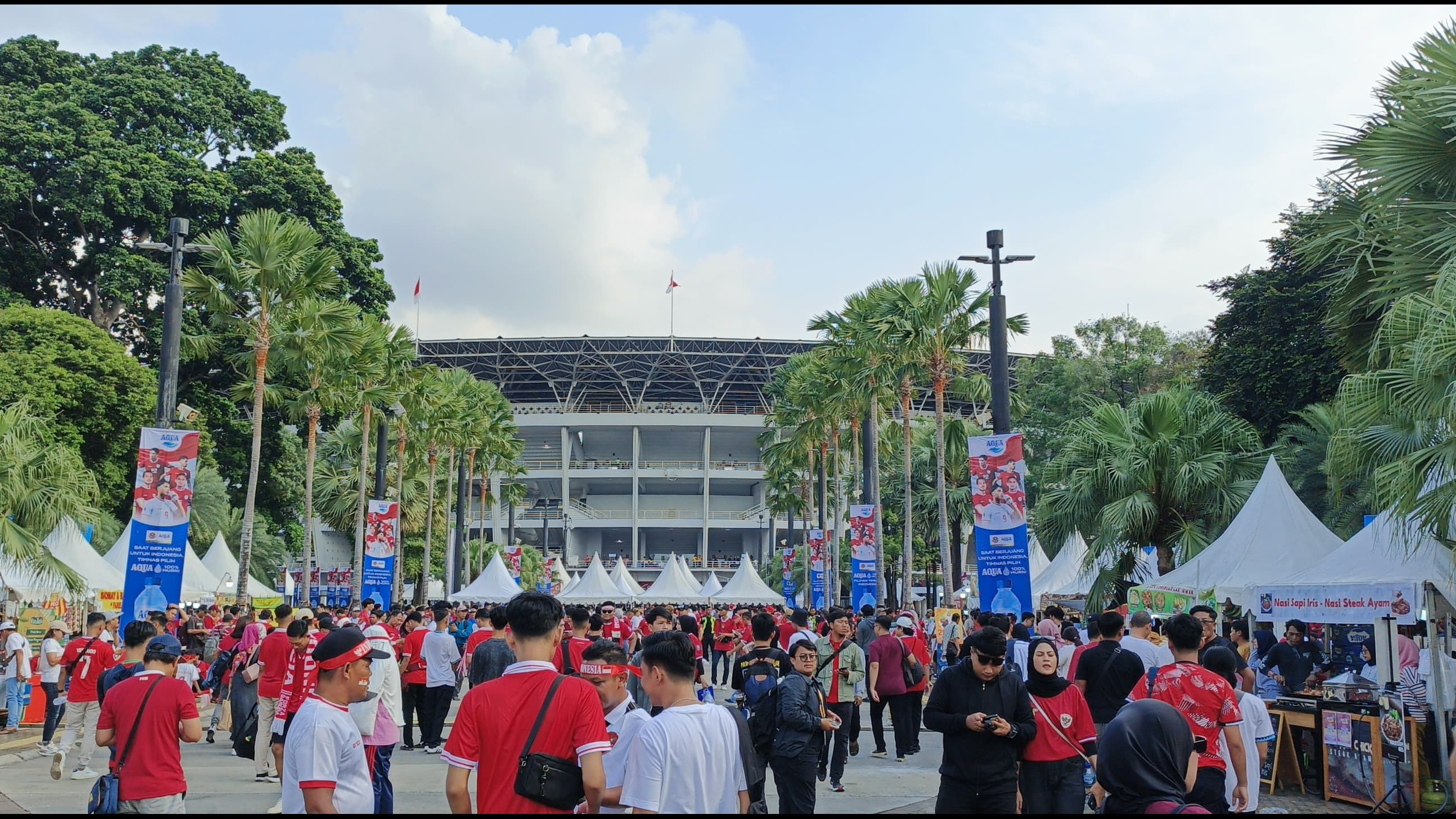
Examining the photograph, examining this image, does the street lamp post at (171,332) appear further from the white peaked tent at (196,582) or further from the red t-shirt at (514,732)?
the white peaked tent at (196,582)

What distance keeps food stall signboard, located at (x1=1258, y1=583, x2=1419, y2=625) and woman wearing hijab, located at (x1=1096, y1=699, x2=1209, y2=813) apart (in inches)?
336

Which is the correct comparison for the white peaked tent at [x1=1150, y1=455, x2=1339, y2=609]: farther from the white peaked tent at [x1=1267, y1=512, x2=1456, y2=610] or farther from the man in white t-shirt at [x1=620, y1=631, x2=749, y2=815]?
the man in white t-shirt at [x1=620, y1=631, x2=749, y2=815]

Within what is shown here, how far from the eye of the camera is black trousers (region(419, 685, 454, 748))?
14047mm

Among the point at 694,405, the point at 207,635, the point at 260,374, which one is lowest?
the point at 207,635

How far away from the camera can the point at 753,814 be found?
4.98m

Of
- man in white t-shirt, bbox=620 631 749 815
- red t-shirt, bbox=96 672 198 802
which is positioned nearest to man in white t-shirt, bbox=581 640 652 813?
man in white t-shirt, bbox=620 631 749 815

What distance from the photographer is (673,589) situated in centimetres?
4650

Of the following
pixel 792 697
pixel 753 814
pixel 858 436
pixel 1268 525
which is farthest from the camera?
pixel 858 436

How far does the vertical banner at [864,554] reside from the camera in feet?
92.6

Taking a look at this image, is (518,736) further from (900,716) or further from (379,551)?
(379,551)

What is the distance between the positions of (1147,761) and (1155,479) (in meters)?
18.2

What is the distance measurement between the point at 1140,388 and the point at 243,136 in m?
36.7

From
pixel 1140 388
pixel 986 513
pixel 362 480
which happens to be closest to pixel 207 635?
pixel 986 513

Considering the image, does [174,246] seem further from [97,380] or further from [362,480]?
[362,480]
